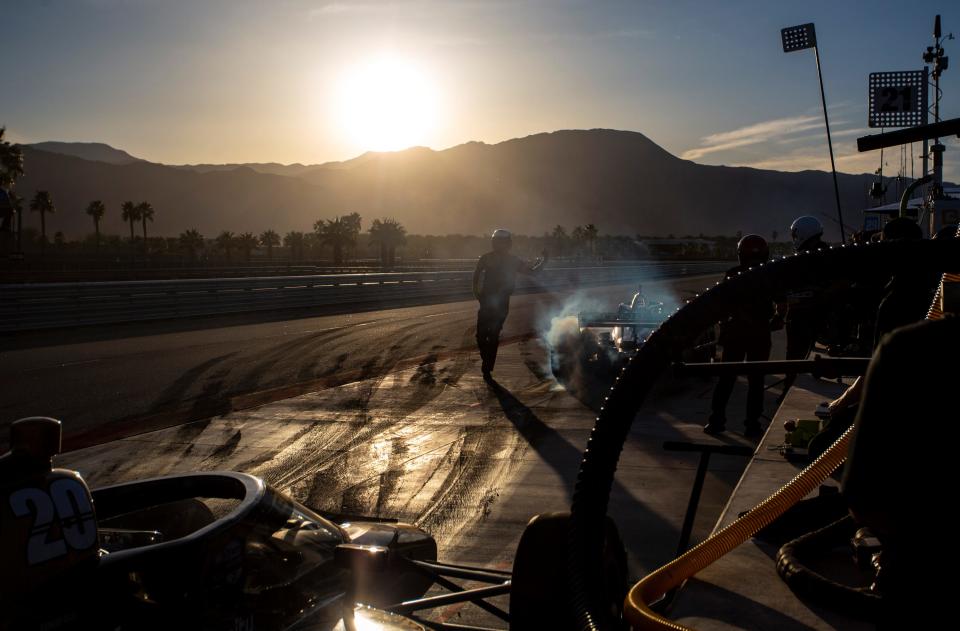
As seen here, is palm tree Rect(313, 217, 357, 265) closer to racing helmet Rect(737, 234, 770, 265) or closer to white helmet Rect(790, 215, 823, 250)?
white helmet Rect(790, 215, 823, 250)

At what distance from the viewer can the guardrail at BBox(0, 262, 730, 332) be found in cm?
2058

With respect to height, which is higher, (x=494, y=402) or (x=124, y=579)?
(x=124, y=579)

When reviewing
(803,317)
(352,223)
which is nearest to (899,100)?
(803,317)

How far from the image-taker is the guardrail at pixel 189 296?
20578 mm

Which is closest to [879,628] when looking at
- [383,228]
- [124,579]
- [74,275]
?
[124,579]

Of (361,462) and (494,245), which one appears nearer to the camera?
(361,462)

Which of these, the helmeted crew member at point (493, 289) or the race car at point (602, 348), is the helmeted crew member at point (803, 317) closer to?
Result: the race car at point (602, 348)

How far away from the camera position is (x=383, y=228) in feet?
308

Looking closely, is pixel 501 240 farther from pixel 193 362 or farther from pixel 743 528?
pixel 743 528

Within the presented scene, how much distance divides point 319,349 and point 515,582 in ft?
47.7

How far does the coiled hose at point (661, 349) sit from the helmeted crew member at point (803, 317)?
7.44 m

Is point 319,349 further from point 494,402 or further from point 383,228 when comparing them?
point 383,228

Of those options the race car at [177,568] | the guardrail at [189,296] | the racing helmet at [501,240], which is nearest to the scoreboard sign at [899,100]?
the racing helmet at [501,240]

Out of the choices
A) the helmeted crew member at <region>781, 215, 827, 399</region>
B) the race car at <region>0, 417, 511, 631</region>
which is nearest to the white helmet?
the helmeted crew member at <region>781, 215, 827, 399</region>
